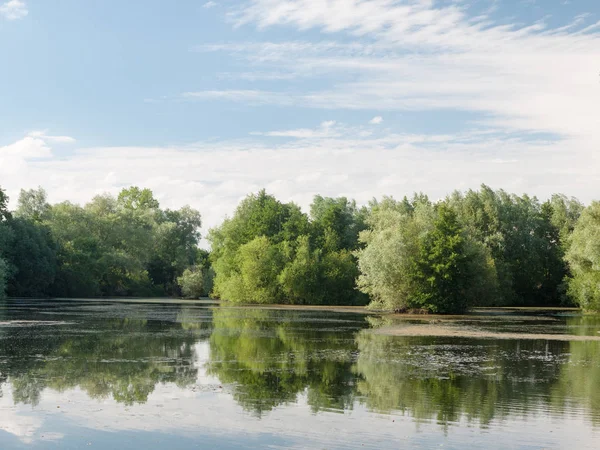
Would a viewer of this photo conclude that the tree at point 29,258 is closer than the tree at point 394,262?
No

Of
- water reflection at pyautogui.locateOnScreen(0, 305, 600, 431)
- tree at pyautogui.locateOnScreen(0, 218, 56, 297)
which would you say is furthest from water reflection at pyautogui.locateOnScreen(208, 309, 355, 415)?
tree at pyautogui.locateOnScreen(0, 218, 56, 297)

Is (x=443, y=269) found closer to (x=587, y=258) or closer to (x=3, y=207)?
(x=587, y=258)

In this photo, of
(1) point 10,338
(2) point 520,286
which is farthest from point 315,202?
(1) point 10,338

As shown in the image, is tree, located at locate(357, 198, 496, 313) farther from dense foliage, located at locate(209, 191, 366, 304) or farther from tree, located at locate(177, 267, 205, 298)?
tree, located at locate(177, 267, 205, 298)

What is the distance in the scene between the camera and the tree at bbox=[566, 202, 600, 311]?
62.9 meters

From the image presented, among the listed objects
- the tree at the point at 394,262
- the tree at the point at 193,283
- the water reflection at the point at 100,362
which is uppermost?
the tree at the point at 394,262

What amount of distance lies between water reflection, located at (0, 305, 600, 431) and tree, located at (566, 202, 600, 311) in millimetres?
32842

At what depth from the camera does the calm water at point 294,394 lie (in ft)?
43.1

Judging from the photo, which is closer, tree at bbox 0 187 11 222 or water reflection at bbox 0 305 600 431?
water reflection at bbox 0 305 600 431

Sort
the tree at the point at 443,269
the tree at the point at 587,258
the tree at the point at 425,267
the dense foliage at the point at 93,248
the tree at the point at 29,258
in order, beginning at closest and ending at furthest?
the tree at the point at 443,269, the tree at the point at 425,267, the tree at the point at 587,258, the tree at the point at 29,258, the dense foliage at the point at 93,248

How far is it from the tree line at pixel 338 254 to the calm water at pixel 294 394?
3110 centimetres

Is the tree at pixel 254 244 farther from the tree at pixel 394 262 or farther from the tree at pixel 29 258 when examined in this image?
the tree at pixel 394 262

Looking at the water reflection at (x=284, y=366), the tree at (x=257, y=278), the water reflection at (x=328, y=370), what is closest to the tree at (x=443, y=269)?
the water reflection at (x=284, y=366)

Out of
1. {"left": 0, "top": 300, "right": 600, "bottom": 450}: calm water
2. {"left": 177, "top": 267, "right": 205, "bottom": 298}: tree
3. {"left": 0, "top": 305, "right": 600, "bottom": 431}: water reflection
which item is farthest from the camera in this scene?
{"left": 177, "top": 267, "right": 205, "bottom": 298}: tree
